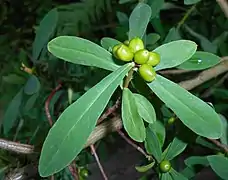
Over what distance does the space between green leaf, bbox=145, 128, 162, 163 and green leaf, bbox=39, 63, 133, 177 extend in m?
0.16

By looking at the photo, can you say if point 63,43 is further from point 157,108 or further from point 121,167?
point 121,167

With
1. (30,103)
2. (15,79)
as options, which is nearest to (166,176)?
(30,103)

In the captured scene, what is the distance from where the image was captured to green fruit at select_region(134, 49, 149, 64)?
416 mm

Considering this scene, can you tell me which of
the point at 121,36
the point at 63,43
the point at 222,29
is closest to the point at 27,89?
the point at 121,36

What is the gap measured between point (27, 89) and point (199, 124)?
394 mm

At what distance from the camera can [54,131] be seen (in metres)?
0.40

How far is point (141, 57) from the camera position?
42 cm

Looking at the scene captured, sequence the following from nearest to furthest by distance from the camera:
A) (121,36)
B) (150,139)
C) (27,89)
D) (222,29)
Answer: (150,139) < (27,89) < (121,36) < (222,29)

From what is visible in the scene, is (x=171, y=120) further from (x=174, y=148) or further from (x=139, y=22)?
(x=139, y=22)

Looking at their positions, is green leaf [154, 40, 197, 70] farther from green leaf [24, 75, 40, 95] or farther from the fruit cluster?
green leaf [24, 75, 40, 95]

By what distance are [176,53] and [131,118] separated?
0.07 m

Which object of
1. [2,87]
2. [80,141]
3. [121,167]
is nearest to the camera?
[80,141]

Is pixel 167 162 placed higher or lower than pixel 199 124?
lower

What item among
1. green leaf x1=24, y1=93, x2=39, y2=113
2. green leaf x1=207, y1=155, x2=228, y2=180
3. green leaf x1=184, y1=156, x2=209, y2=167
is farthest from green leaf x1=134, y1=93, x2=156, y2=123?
green leaf x1=24, y1=93, x2=39, y2=113
